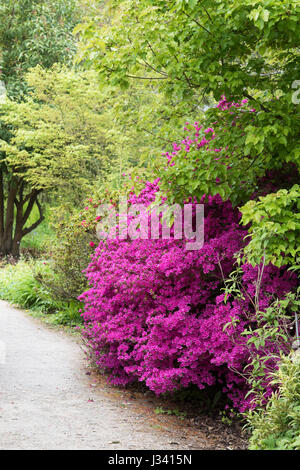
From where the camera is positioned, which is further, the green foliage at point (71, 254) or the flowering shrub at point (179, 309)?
the green foliage at point (71, 254)

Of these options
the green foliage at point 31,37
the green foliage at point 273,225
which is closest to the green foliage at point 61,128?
the green foliage at point 31,37

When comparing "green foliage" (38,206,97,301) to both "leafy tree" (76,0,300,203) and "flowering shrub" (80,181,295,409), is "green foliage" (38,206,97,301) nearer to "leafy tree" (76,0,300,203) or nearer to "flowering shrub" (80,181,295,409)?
"flowering shrub" (80,181,295,409)

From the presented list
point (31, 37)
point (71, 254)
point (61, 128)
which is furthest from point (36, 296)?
point (31, 37)

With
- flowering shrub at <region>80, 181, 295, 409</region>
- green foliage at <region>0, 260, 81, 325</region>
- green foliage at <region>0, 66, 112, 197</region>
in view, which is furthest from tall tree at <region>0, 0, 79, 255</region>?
flowering shrub at <region>80, 181, 295, 409</region>

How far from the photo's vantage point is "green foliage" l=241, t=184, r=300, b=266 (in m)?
3.53

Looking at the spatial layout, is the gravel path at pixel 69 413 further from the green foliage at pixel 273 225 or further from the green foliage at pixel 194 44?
the green foliage at pixel 194 44

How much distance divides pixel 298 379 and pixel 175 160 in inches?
86.3

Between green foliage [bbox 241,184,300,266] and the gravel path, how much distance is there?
1641 mm

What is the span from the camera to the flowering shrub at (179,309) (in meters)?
4.34

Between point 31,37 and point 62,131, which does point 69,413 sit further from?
point 31,37

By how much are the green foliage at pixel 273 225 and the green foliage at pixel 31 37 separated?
12461 millimetres

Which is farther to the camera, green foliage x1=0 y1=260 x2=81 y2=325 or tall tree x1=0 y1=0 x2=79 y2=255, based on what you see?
tall tree x1=0 y1=0 x2=79 y2=255

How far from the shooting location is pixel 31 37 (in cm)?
1515

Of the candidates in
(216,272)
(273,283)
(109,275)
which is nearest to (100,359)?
(109,275)
